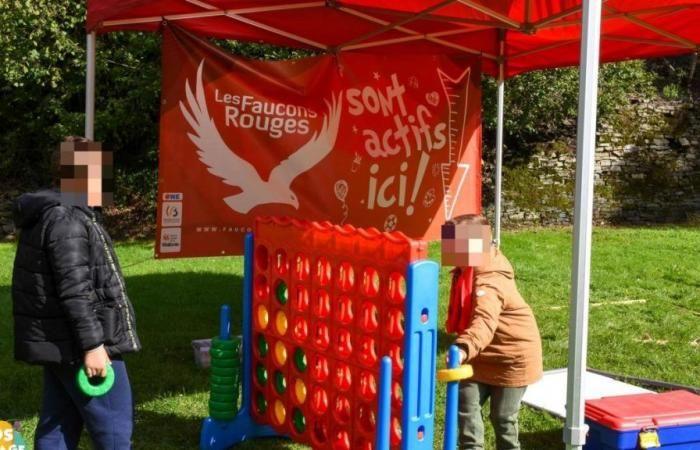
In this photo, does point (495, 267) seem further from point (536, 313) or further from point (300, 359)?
point (536, 313)

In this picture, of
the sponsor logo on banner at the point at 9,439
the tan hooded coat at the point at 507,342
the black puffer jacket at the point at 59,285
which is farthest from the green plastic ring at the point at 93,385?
the tan hooded coat at the point at 507,342

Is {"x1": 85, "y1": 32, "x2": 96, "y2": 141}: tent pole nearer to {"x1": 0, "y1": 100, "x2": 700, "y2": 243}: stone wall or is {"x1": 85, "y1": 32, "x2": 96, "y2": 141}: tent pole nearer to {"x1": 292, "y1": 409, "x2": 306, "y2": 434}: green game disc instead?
{"x1": 292, "y1": 409, "x2": 306, "y2": 434}: green game disc

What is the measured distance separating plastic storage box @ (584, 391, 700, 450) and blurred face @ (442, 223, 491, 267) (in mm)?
1163

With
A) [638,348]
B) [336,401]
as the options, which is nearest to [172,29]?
[336,401]

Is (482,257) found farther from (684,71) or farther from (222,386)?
(684,71)

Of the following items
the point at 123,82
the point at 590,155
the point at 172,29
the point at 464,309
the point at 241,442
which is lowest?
the point at 241,442

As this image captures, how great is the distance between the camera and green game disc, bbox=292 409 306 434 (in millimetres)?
4164

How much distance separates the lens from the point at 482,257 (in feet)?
12.0

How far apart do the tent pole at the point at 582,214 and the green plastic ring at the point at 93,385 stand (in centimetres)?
202

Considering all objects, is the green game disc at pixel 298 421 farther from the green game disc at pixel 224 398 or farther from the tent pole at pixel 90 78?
the tent pole at pixel 90 78

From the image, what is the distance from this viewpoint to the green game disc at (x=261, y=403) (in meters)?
4.50

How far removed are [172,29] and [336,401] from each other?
321 cm

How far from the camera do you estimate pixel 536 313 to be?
8.43 m

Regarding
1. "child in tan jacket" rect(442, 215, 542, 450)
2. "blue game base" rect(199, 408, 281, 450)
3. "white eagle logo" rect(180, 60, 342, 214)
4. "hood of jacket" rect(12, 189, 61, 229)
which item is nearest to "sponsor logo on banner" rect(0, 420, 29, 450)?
"hood of jacket" rect(12, 189, 61, 229)
